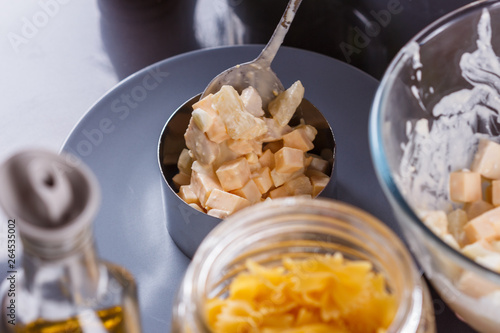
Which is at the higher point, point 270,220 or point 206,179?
point 270,220

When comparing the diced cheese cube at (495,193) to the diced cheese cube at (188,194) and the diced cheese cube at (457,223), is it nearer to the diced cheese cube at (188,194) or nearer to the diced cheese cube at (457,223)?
the diced cheese cube at (457,223)

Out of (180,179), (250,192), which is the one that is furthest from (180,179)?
(250,192)

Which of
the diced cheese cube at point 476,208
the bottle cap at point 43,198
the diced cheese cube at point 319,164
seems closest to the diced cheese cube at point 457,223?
the diced cheese cube at point 476,208

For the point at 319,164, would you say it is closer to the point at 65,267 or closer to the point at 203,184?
the point at 203,184

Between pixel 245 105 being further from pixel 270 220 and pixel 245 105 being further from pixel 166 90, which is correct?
pixel 270 220

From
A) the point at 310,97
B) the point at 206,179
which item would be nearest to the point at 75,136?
the point at 206,179

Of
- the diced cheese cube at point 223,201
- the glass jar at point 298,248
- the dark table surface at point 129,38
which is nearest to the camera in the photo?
the glass jar at point 298,248

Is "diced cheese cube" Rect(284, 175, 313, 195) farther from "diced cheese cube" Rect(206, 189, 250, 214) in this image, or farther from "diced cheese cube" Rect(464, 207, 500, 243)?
"diced cheese cube" Rect(464, 207, 500, 243)
